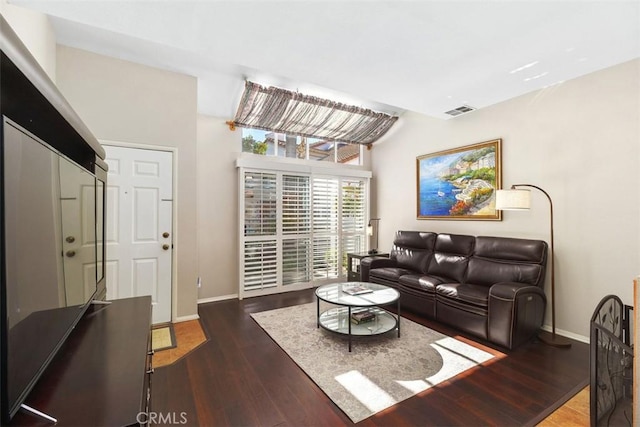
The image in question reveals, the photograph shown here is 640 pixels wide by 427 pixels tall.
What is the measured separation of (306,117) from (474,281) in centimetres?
315

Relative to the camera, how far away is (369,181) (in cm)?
529

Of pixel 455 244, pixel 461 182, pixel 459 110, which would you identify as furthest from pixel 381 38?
pixel 455 244

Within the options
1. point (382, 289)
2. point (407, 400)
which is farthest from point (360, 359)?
point (382, 289)

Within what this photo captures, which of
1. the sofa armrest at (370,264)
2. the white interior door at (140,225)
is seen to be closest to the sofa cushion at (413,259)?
the sofa armrest at (370,264)

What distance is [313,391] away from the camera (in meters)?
Answer: 2.00

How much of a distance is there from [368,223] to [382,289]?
218 cm

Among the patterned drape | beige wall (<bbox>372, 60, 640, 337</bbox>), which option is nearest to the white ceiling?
beige wall (<bbox>372, 60, 640, 337</bbox>)

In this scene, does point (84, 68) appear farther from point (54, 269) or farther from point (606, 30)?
point (606, 30)

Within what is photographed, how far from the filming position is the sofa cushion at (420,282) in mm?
3213

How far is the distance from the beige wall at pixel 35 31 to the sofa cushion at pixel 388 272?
391 cm

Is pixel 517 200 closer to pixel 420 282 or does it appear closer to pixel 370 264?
pixel 420 282

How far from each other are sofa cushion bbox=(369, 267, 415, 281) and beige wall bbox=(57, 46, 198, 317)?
2339mm

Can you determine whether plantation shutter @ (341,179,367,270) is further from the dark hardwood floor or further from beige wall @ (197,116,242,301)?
the dark hardwood floor

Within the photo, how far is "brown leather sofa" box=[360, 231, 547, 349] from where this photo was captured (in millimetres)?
2611
